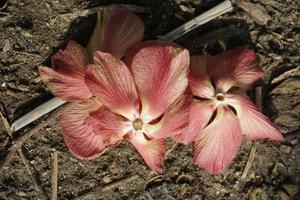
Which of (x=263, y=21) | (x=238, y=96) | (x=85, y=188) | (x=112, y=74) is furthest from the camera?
(x=263, y=21)

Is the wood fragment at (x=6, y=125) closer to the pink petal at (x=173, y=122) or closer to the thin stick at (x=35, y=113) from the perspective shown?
the thin stick at (x=35, y=113)

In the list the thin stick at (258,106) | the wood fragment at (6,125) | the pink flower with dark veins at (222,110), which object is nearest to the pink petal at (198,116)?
the pink flower with dark veins at (222,110)

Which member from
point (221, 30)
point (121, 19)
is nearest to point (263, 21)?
point (221, 30)

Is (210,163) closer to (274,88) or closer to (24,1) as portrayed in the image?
(274,88)


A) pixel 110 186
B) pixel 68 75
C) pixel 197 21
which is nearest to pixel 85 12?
pixel 68 75

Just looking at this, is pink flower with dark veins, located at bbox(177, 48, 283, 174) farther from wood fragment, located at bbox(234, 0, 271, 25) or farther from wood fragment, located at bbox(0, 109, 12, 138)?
wood fragment, located at bbox(0, 109, 12, 138)
